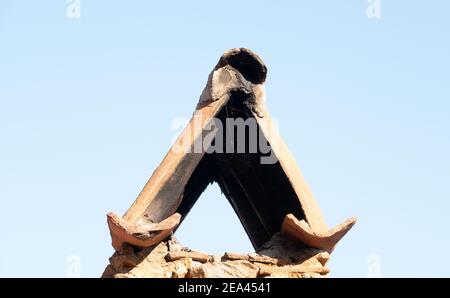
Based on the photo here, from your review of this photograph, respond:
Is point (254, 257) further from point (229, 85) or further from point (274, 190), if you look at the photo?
point (229, 85)

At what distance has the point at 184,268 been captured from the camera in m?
7.78

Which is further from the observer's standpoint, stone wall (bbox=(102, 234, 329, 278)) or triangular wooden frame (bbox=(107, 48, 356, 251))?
triangular wooden frame (bbox=(107, 48, 356, 251))

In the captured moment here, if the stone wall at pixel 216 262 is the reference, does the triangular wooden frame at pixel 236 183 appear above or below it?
above

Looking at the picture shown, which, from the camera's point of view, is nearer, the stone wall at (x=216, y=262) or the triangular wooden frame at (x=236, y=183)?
the stone wall at (x=216, y=262)

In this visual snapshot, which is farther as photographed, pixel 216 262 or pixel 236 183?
pixel 236 183

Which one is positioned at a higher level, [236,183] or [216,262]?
[236,183]

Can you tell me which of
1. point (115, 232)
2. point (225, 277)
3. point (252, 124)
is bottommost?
point (225, 277)

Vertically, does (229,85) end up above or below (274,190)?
Answer: above

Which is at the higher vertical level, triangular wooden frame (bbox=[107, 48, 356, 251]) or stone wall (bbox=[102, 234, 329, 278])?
triangular wooden frame (bbox=[107, 48, 356, 251])
